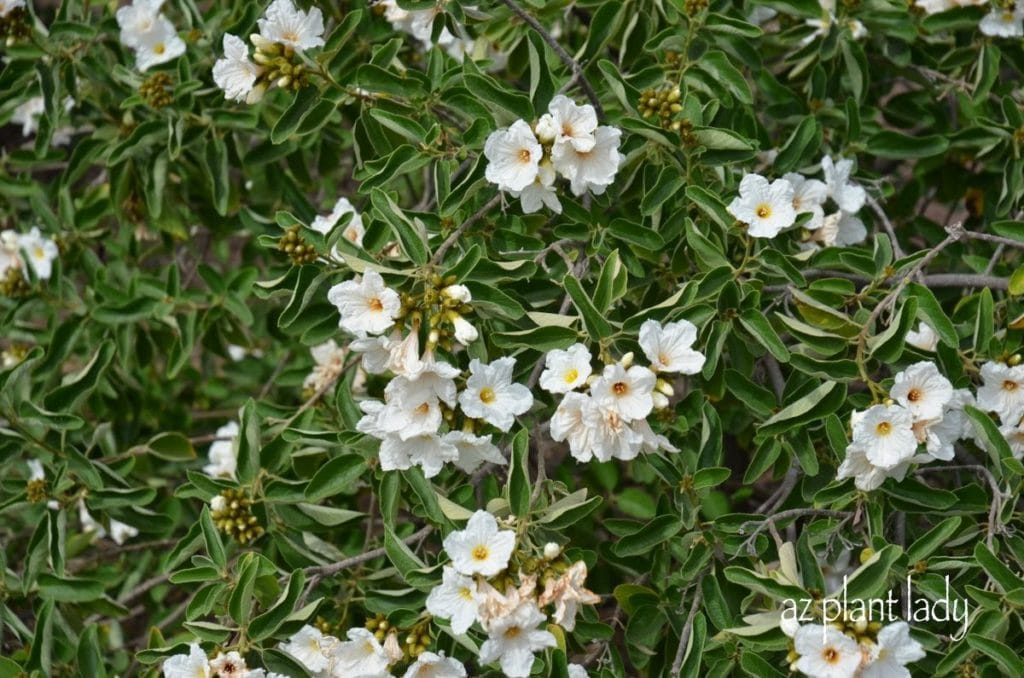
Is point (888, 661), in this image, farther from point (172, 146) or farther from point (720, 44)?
point (172, 146)

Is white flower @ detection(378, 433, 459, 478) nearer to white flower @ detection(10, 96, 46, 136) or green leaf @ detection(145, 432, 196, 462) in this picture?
green leaf @ detection(145, 432, 196, 462)

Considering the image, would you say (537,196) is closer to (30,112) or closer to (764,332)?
(764,332)

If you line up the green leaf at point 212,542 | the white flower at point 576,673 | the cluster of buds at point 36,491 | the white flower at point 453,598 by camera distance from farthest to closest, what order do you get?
the cluster of buds at point 36,491 < the green leaf at point 212,542 < the white flower at point 576,673 < the white flower at point 453,598

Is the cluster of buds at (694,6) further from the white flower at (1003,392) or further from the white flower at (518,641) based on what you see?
the white flower at (518,641)

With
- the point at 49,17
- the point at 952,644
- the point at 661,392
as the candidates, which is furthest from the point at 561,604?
the point at 49,17

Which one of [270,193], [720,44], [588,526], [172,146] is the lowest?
[588,526]

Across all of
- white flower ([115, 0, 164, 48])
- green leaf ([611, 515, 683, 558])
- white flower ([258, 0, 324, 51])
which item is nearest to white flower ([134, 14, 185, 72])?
white flower ([115, 0, 164, 48])

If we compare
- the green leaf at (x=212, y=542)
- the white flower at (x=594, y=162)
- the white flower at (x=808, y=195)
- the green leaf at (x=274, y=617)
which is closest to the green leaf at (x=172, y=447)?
the green leaf at (x=212, y=542)
